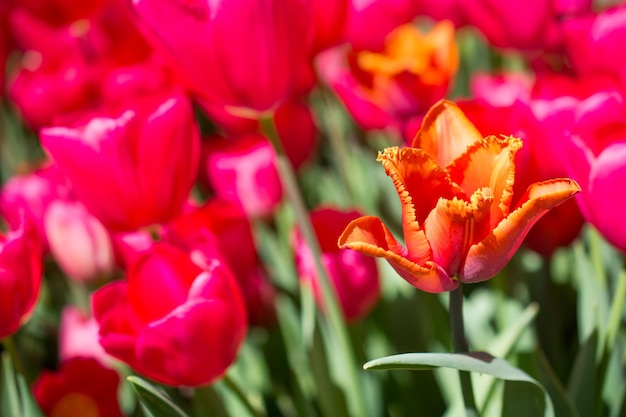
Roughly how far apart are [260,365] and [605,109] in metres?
0.36

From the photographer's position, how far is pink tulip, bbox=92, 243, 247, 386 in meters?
0.42

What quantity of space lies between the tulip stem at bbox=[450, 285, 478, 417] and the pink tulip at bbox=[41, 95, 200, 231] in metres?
0.21

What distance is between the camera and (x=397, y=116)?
27.6 inches

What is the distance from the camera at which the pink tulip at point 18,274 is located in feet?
1.45

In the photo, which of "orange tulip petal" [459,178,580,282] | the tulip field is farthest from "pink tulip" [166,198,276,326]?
"orange tulip petal" [459,178,580,282]

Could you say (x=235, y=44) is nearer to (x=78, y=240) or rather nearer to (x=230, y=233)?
(x=230, y=233)

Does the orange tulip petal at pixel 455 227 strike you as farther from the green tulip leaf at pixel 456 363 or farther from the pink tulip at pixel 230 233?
the pink tulip at pixel 230 233

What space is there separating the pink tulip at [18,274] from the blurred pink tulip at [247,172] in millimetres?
224

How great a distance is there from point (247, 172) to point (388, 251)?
0.38 metres

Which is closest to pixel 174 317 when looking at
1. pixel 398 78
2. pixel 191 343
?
pixel 191 343

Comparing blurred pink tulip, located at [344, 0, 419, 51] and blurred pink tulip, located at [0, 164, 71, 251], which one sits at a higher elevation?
blurred pink tulip, located at [344, 0, 419, 51]

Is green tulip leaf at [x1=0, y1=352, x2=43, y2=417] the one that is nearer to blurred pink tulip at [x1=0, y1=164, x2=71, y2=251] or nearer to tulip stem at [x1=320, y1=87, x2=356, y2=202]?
blurred pink tulip at [x1=0, y1=164, x2=71, y2=251]

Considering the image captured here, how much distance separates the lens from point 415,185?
1.14 ft

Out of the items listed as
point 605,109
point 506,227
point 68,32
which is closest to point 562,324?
point 605,109
